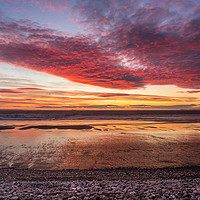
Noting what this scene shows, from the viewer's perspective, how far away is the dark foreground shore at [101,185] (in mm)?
6602

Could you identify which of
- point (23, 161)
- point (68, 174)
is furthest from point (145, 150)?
point (23, 161)

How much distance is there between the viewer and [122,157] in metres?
13.5

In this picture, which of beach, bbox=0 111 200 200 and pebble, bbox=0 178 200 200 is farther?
beach, bbox=0 111 200 200

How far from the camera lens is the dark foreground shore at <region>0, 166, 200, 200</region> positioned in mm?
6602

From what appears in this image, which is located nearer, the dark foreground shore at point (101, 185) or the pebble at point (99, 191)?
the pebble at point (99, 191)

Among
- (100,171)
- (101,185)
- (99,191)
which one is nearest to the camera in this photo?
(99,191)

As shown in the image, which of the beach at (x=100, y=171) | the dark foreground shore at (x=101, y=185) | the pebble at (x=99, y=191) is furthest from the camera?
the beach at (x=100, y=171)

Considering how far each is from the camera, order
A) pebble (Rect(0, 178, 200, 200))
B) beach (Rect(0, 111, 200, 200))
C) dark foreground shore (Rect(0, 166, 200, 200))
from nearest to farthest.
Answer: pebble (Rect(0, 178, 200, 200)) < dark foreground shore (Rect(0, 166, 200, 200)) < beach (Rect(0, 111, 200, 200))

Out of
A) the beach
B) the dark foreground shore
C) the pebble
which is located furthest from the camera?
the beach

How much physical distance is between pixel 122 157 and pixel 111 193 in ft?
22.4

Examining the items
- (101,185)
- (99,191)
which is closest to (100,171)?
(101,185)

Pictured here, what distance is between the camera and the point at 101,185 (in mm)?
7961

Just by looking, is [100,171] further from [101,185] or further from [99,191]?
[99,191]

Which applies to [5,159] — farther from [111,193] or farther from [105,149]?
[111,193]
